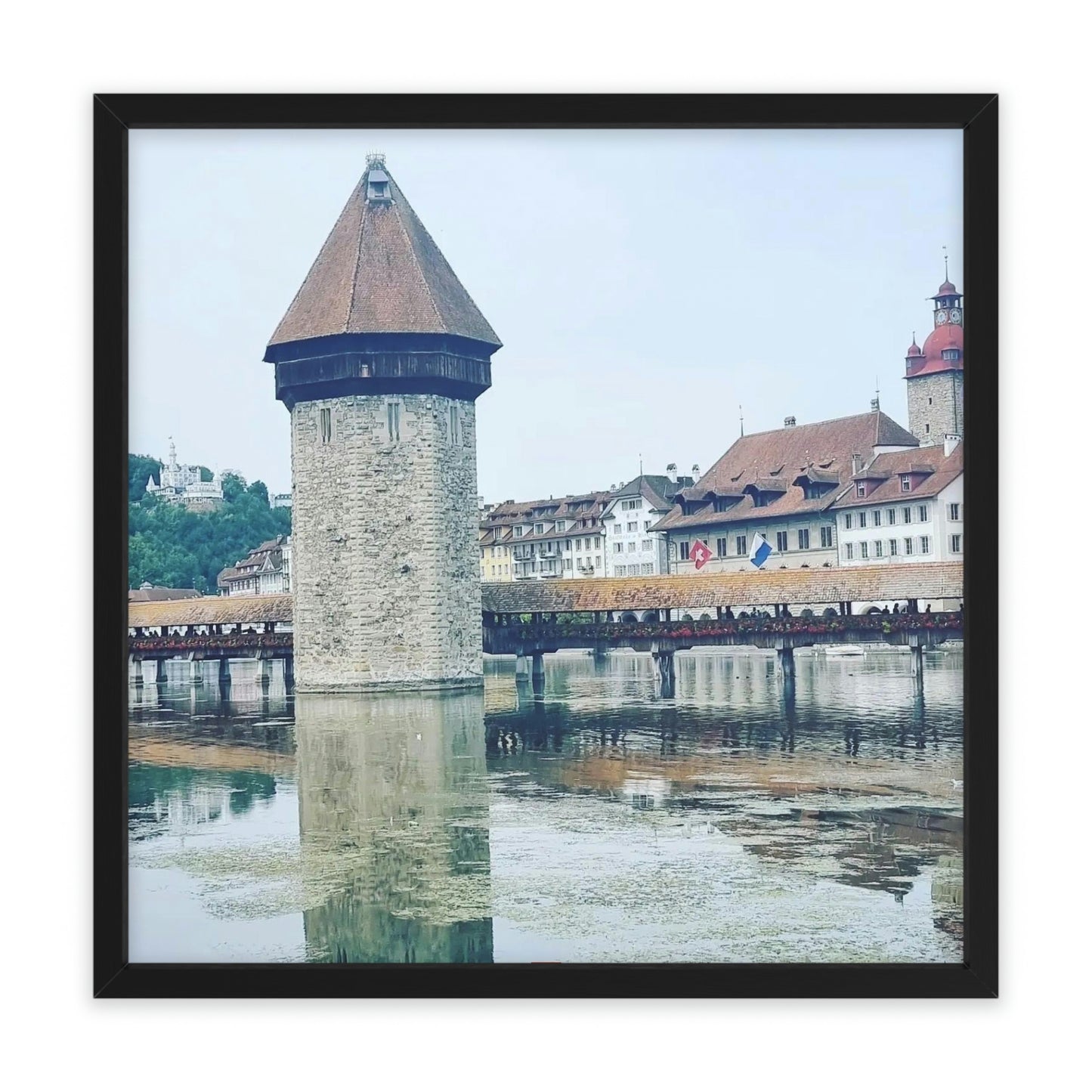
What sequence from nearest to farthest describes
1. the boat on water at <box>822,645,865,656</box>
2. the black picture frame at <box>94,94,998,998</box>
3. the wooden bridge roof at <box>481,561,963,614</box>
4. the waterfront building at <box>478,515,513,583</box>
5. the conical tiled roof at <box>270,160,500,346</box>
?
1. the black picture frame at <box>94,94,998,998</box>
2. the conical tiled roof at <box>270,160,500,346</box>
3. the wooden bridge roof at <box>481,561,963,614</box>
4. the boat on water at <box>822,645,865,656</box>
5. the waterfront building at <box>478,515,513,583</box>

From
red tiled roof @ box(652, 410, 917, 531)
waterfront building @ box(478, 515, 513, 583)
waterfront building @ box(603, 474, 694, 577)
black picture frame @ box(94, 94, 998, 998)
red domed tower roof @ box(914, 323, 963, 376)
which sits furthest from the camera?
waterfront building @ box(478, 515, 513, 583)

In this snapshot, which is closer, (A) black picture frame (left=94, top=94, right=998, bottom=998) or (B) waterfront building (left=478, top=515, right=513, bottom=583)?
(A) black picture frame (left=94, top=94, right=998, bottom=998)

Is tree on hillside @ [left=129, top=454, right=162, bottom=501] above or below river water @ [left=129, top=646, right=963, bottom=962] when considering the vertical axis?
above

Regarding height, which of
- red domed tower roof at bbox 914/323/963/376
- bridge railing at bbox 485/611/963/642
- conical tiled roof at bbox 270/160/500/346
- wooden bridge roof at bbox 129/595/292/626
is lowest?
bridge railing at bbox 485/611/963/642

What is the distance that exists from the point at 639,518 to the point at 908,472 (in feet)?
3.85

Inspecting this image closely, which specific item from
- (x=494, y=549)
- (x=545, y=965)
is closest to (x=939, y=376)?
(x=545, y=965)

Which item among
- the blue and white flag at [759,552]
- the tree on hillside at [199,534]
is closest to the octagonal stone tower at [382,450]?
the tree on hillside at [199,534]

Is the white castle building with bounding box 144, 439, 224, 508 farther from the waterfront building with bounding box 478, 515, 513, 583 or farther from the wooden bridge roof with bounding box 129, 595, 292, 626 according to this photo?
the waterfront building with bounding box 478, 515, 513, 583

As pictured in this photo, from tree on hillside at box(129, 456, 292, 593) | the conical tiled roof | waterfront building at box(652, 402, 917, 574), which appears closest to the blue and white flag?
waterfront building at box(652, 402, 917, 574)

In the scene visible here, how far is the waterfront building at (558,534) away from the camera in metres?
4.95

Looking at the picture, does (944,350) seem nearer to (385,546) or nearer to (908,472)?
(908,472)

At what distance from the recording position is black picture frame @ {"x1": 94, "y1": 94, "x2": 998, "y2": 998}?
3424 millimetres
